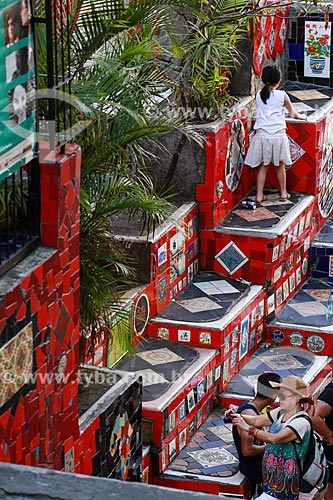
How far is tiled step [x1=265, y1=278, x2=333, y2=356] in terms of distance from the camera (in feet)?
35.4

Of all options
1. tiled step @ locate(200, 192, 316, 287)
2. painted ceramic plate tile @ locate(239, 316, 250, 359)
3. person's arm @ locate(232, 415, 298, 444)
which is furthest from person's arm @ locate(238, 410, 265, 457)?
tiled step @ locate(200, 192, 316, 287)

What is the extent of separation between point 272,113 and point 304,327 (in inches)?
80.9

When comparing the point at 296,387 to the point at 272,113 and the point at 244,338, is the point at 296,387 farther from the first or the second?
the point at 272,113

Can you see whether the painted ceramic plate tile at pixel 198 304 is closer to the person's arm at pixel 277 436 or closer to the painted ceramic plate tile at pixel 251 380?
the painted ceramic plate tile at pixel 251 380

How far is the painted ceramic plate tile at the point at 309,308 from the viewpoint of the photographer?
36.8 ft

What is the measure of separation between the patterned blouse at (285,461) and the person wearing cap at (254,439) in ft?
2.03

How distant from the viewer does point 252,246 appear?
36.0ft

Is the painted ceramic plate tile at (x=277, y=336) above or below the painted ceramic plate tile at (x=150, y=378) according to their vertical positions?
below

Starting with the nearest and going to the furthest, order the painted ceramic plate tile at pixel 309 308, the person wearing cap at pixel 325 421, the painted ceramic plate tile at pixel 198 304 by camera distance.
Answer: the person wearing cap at pixel 325 421, the painted ceramic plate tile at pixel 198 304, the painted ceramic plate tile at pixel 309 308

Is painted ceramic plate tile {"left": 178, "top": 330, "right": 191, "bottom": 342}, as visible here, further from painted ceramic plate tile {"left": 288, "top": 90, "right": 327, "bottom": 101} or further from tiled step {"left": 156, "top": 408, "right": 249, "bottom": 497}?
painted ceramic plate tile {"left": 288, "top": 90, "right": 327, "bottom": 101}

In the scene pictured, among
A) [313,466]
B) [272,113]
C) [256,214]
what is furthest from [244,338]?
[313,466]

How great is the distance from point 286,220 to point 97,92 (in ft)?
14.3

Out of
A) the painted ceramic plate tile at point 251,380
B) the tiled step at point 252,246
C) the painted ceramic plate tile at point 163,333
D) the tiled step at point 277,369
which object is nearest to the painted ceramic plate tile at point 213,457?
the tiled step at point 277,369

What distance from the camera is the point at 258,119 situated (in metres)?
11.6
